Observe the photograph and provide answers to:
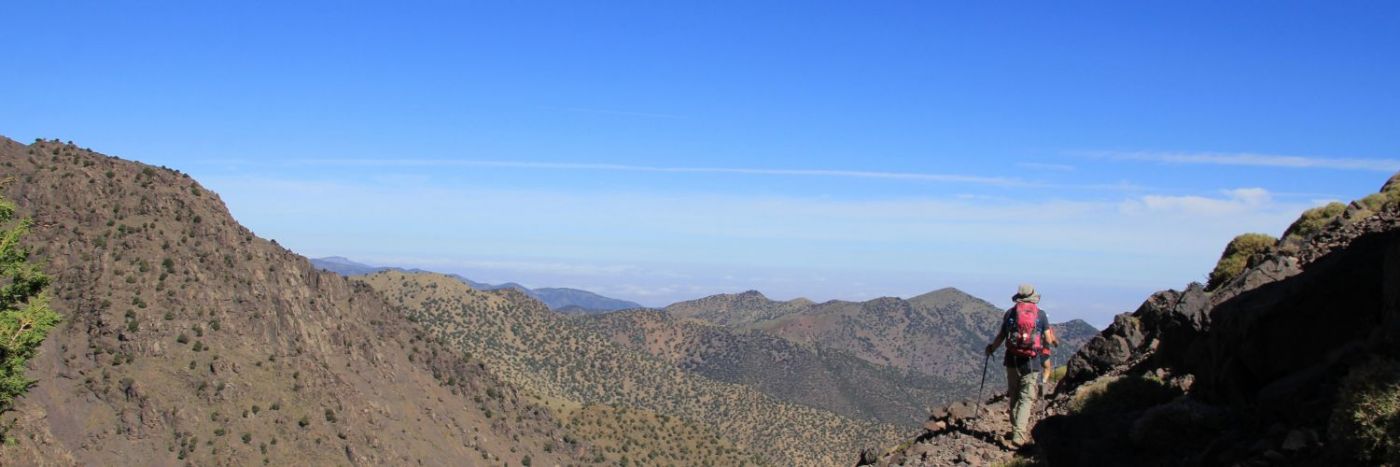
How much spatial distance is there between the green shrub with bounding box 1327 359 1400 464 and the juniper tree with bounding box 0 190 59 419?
23516 millimetres

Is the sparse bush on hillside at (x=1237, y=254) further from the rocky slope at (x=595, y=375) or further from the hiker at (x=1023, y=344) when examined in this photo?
the rocky slope at (x=595, y=375)

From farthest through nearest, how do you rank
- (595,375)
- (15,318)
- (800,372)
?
(800,372)
(595,375)
(15,318)

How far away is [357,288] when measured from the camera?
7900cm

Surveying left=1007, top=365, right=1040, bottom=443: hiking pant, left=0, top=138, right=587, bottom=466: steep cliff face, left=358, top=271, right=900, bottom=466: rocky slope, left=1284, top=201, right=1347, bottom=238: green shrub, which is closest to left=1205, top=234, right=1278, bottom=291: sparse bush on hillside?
left=1284, top=201, right=1347, bottom=238: green shrub

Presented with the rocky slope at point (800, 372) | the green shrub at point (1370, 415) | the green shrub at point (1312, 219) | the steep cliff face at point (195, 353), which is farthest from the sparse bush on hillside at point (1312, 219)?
the rocky slope at point (800, 372)

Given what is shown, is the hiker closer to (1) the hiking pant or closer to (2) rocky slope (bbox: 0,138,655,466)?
(1) the hiking pant

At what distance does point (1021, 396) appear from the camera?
1259cm

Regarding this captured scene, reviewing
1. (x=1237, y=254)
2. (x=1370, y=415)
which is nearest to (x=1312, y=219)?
(x=1237, y=254)

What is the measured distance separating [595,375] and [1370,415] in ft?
393

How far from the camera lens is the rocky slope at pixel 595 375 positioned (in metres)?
104

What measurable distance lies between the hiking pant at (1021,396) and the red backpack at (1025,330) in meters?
0.32

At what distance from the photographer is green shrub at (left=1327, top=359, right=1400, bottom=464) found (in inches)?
294

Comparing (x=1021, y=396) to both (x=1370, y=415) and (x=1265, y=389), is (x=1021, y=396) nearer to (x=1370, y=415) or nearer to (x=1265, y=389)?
(x=1265, y=389)

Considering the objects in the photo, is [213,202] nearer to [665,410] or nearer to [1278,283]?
[665,410]
